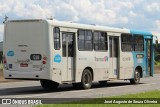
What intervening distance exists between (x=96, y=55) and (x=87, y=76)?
1339mm

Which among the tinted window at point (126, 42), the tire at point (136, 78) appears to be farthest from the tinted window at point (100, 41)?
the tire at point (136, 78)

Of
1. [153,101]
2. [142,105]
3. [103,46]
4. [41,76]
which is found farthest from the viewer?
[103,46]

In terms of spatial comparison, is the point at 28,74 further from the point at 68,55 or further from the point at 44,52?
the point at 68,55

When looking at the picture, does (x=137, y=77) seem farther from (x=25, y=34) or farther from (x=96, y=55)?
(x=25, y=34)

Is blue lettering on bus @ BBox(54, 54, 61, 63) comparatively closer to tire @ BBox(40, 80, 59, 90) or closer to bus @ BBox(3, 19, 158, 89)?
bus @ BBox(3, 19, 158, 89)

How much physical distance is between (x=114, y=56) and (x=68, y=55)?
4.50 meters

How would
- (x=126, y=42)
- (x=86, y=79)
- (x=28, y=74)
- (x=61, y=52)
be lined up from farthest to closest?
(x=126, y=42), (x=86, y=79), (x=61, y=52), (x=28, y=74)

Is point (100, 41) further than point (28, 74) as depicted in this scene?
Yes

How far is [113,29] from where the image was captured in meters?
25.9

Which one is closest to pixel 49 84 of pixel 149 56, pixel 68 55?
pixel 68 55

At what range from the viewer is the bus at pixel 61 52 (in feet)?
69.6

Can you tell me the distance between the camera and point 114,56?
2623 cm

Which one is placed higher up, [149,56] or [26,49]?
[26,49]

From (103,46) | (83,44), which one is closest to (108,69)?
(103,46)
